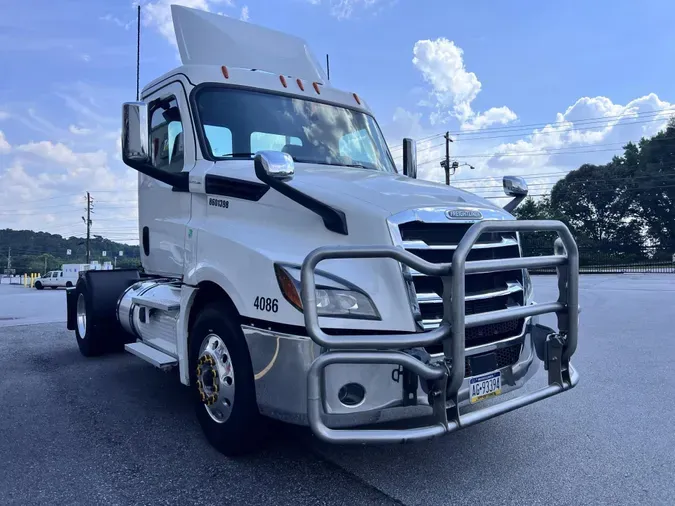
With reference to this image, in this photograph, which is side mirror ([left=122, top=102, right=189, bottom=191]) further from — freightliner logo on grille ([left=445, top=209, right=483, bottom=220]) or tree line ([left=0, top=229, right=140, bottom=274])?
tree line ([left=0, top=229, right=140, bottom=274])

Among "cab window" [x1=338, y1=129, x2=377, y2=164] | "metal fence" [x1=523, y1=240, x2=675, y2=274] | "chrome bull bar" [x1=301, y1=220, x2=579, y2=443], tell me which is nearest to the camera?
"chrome bull bar" [x1=301, y1=220, x2=579, y2=443]

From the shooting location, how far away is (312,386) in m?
2.76

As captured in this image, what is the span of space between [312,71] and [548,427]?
155 inches

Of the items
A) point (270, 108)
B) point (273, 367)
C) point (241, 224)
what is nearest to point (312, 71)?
point (270, 108)

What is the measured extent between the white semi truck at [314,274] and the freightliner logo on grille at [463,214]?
16mm

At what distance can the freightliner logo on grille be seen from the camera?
338cm

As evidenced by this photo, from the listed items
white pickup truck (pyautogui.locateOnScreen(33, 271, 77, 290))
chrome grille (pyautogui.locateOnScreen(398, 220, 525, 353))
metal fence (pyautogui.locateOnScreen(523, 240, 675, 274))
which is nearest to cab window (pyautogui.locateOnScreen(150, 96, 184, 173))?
chrome grille (pyautogui.locateOnScreen(398, 220, 525, 353))

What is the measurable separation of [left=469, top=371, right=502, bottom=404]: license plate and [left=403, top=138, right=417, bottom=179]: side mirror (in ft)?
10.5

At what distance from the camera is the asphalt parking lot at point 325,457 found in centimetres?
321

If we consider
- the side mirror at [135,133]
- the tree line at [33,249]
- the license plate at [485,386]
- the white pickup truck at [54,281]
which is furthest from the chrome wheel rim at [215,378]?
the tree line at [33,249]

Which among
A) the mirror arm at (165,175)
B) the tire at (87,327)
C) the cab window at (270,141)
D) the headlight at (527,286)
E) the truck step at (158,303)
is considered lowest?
the tire at (87,327)

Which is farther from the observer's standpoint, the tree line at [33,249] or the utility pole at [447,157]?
the tree line at [33,249]

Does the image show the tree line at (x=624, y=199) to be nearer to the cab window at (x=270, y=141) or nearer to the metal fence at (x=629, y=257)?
the metal fence at (x=629, y=257)

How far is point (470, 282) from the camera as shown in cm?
333
